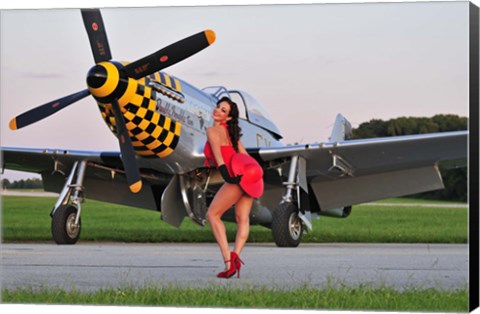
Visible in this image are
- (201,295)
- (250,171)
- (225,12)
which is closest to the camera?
(201,295)

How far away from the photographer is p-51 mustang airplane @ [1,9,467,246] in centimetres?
1052

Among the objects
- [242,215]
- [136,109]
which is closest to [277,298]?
[242,215]

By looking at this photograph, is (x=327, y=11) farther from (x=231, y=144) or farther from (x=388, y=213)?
(x=388, y=213)

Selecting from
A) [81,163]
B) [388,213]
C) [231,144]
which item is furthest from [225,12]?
[388,213]

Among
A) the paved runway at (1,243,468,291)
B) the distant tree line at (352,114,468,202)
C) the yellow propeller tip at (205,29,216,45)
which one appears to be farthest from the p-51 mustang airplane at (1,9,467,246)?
the paved runway at (1,243,468,291)

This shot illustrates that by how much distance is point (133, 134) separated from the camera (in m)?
11.5

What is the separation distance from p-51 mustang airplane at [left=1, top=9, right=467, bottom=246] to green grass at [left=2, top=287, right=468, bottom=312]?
3486mm

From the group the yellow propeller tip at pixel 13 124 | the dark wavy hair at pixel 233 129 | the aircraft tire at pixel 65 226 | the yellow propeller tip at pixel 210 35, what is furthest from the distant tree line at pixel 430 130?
the yellow propeller tip at pixel 13 124

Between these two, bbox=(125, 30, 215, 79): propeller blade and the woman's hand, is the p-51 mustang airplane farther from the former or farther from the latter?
the woman's hand

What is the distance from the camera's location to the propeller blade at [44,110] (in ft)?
34.0

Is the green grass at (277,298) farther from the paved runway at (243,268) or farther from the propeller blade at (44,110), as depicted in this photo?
the propeller blade at (44,110)

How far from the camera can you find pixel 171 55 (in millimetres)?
9508

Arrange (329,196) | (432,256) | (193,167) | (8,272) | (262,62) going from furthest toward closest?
(329,196)
(193,167)
(262,62)
(432,256)
(8,272)

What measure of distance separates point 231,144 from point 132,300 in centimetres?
154
